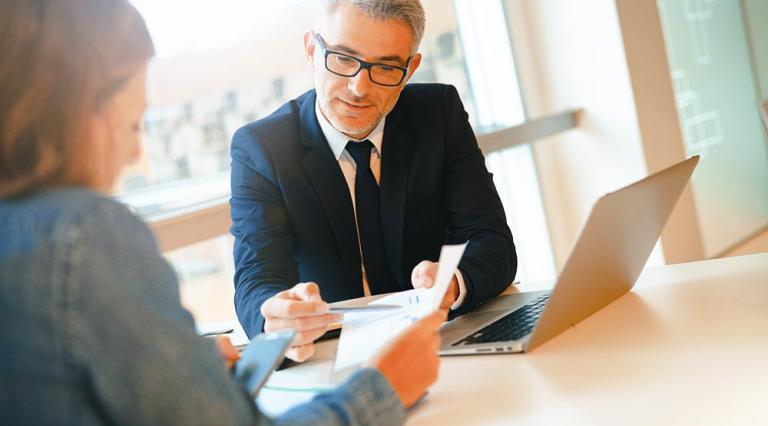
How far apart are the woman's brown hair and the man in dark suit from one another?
1142 millimetres

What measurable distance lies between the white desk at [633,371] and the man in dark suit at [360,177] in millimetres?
484

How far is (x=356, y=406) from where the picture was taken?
3.33 feet

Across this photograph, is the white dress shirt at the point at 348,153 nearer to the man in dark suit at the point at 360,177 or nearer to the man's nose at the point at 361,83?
the man in dark suit at the point at 360,177

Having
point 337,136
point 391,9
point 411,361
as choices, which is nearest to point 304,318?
point 411,361

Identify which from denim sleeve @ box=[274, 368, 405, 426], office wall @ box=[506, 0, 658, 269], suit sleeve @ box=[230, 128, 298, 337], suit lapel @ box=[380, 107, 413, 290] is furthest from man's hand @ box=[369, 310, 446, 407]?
office wall @ box=[506, 0, 658, 269]

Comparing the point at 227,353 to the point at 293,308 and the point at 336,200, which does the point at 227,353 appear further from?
the point at 336,200

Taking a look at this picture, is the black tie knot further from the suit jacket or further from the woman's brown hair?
the woman's brown hair

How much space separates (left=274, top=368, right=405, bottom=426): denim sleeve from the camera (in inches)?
38.8

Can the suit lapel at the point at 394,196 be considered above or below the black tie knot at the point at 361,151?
below

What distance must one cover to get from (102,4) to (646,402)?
0.82 metres

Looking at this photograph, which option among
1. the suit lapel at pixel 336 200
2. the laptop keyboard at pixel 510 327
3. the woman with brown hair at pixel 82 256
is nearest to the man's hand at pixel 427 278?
the laptop keyboard at pixel 510 327

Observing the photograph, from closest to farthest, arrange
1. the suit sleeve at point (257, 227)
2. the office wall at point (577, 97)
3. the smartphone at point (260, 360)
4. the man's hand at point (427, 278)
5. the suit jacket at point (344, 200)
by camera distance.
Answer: the smartphone at point (260, 360), the man's hand at point (427, 278), the suit sleeve at point (257, 227), the suit jacket at point (344, 200), the office wall at point (577, 97)

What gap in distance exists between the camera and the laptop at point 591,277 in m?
1.43

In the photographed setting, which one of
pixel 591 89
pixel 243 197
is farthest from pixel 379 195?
pixel 591 89
